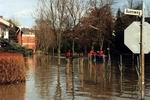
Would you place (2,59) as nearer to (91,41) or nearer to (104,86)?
(104,86)

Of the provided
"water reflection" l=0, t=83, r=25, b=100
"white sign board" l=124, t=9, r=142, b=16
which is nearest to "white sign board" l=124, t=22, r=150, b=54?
"white sign board" l=124, t=9, r=142, b=16

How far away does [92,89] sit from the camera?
23.3 m

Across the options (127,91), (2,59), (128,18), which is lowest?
(127,91)

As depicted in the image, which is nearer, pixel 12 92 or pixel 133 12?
pixel 133 12

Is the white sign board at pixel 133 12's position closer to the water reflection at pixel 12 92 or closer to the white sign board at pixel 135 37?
the white sign board at pixel 135 37

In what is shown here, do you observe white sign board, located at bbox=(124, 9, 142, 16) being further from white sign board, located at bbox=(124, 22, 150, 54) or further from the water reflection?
the water reflection

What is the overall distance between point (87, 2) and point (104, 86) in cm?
4465

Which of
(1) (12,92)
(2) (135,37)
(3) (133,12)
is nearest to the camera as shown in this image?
(2) (135,37)

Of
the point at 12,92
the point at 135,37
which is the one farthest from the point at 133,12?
the point at 12,92

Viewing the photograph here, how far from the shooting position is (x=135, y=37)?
1316 cm

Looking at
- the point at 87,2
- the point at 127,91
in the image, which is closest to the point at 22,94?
the point at 127,91

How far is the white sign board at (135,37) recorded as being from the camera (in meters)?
13.1

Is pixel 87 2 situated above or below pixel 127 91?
above

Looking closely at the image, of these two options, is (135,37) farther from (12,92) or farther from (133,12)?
(12,92)
